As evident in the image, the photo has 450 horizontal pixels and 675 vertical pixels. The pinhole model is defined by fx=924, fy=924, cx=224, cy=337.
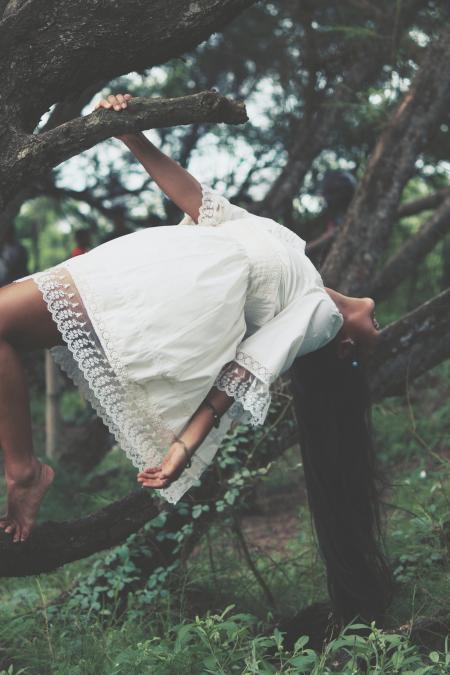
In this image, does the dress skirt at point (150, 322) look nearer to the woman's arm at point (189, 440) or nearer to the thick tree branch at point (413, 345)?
the woman's arm at point (189, 440)

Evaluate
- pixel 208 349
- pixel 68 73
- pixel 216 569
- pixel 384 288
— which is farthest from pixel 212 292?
pixel 384 288

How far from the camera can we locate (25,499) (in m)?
3.12

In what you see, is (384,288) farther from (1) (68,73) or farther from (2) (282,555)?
(1) (68,73)

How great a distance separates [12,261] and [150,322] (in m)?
6.42

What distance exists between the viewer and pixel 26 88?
3146mm

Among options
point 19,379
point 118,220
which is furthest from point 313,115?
point 19,379

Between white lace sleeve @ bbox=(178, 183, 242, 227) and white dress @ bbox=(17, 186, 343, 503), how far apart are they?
163 mm

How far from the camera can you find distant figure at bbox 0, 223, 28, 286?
8.94 metres

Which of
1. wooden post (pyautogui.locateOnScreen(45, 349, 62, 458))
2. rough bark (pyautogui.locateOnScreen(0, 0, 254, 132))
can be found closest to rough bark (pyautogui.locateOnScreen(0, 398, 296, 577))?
rough bark (pyautogui.locateOnScreen(0, 0, 254, 132))

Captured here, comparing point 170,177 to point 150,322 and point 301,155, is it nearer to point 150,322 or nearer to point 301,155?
point 150,322

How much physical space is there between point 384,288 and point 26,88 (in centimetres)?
501

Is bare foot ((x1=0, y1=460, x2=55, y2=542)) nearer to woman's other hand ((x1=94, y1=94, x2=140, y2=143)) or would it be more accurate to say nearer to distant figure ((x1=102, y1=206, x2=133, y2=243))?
woman's other hand ((x1=94, y1=94, x2=140, y2=143))

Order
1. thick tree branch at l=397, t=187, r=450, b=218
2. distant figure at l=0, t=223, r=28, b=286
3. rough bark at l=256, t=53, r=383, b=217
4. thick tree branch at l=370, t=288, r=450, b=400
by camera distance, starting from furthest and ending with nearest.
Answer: distant figure at l=0, t=223, r=28, b=286 < thick tree branch at l=397, t=187, r=450, b=218 < rough bark at l=256, t=53, r=383, b=217 < thick tree branch at l=370, t=288, r=450, b=400

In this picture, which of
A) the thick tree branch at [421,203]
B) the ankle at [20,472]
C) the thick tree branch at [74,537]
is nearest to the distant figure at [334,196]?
the thick tree branch at [421,203]
